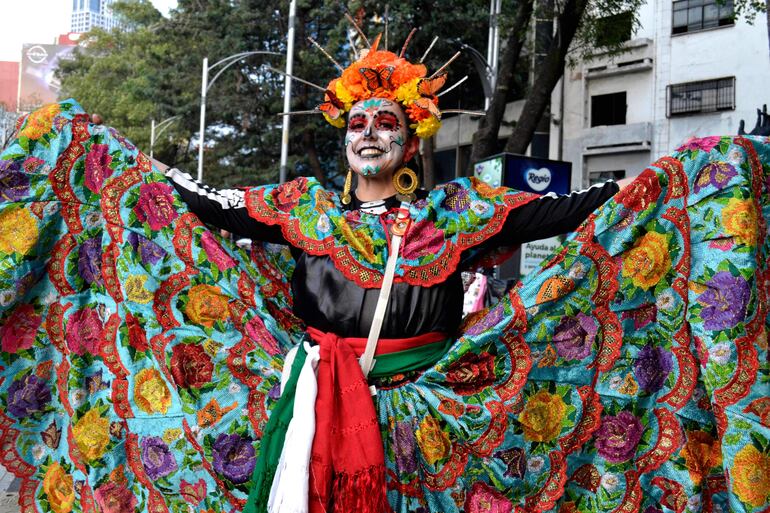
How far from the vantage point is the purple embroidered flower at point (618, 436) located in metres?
2.68

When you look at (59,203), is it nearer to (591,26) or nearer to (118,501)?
(118,501)

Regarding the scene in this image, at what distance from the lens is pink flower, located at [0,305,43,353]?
292 centimetres

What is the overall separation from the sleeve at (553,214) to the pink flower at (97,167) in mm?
1451

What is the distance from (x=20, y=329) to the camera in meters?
2.94

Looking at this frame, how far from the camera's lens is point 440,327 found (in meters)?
2.79

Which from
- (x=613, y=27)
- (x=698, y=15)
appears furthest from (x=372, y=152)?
(x=698, y=15)

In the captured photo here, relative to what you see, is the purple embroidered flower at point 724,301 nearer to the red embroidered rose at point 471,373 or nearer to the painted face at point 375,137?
the red embroidered rose at point 471,373

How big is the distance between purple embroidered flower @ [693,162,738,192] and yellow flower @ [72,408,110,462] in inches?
87.1

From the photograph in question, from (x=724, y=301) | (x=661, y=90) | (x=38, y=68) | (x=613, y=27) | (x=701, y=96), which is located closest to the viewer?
(x=724, y=301)

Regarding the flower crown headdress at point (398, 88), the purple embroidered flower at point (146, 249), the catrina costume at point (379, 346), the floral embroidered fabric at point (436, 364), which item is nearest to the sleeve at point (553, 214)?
the catrina costume at point (379, 346)

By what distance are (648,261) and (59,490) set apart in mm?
2208

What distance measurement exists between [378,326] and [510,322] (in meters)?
0.44

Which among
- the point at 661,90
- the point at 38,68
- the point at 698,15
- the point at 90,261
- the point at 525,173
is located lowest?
the point at 90,261

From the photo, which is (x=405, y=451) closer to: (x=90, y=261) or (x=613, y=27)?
(x=90, y=261)
